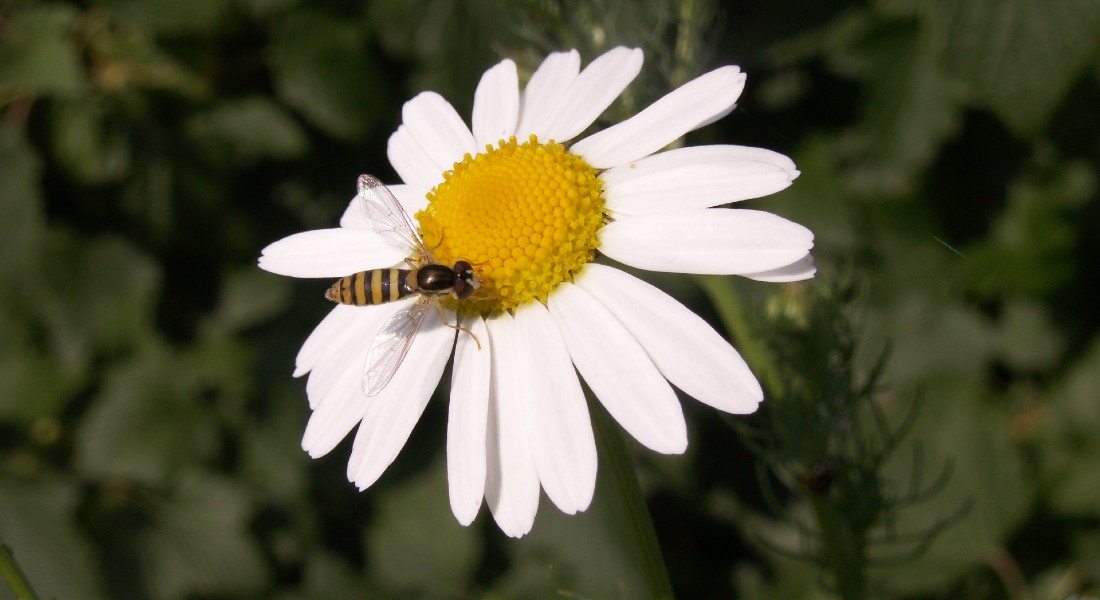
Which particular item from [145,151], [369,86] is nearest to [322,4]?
[369,86]

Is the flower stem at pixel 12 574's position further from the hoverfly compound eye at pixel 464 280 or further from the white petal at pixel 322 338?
Result: the hoverfly compound eye at pixel 464 280

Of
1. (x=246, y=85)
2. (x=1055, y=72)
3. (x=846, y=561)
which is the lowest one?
(x=846, y=561)

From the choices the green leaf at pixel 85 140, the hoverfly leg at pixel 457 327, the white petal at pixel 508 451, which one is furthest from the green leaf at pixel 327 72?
the white petal at pixel 508 451

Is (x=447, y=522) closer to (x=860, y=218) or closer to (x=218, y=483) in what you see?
(x=218, y=483)

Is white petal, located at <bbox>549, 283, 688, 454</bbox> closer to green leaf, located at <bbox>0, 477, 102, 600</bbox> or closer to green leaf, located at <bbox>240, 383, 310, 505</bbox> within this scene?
green leaf, located at <bbox>240, 383, 310, 505</bbox>

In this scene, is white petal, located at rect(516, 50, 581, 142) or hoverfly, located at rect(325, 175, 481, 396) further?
white petal, located at rect(516, 50, 581, 142)

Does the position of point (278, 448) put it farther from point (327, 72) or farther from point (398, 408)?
point (398, 408)

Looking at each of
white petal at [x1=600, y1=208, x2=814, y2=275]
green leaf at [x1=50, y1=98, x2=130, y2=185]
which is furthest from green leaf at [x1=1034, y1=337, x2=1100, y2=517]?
green leaf at [x1=50, y1=98, x2=130, y2=185]
